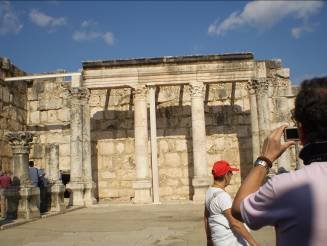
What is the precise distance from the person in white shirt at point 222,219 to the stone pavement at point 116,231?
355 cm

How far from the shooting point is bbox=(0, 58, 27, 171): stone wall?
19.4 metres

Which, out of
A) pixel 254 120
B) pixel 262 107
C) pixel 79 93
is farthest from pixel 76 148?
pixel 262 107

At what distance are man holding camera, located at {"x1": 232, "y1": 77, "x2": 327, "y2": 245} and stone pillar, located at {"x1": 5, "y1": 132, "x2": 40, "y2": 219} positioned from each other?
1136 centimetres

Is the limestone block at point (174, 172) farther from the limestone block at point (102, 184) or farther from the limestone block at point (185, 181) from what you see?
the limestone block at point (102, 184)

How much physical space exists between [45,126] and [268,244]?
1663 centimetres

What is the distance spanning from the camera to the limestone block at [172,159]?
70.0 feet

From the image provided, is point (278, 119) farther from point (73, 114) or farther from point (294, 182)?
point (294, 182)

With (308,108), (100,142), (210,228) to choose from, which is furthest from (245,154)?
(308,108)

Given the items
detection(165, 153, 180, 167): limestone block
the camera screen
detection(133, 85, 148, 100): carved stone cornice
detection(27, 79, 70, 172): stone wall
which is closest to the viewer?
the camera screen

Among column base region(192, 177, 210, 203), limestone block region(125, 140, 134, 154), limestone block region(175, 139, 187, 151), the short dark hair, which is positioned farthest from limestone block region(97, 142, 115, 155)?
the short dark hair

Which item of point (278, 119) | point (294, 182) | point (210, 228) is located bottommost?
point (210, 228)

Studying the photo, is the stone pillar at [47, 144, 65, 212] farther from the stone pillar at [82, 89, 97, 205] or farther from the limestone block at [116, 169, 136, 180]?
the limestone block at [116, 169, 136, 180]

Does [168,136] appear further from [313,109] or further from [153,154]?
[313,109]

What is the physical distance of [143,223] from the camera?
1130 centimetres
